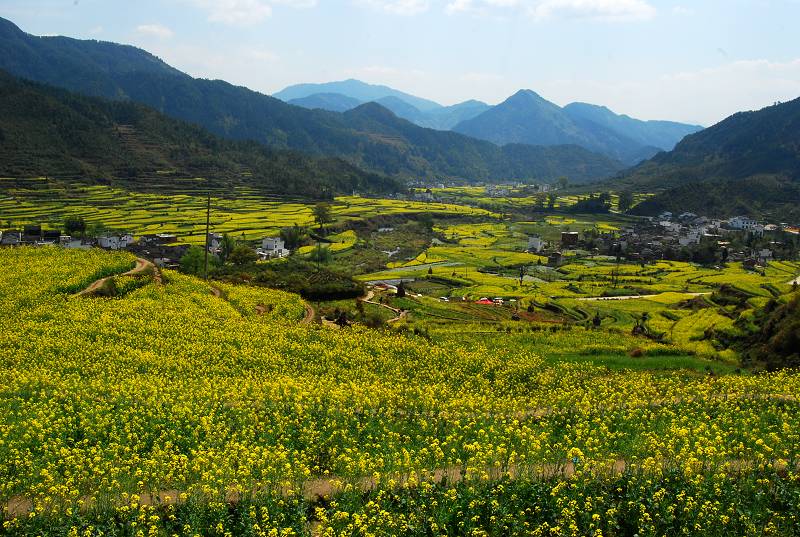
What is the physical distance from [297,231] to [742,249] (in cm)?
6938

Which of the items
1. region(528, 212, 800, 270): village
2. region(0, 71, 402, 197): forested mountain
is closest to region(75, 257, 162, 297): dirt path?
region(528, 212, 800, 270): village

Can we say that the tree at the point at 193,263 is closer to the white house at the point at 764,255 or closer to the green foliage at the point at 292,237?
the green foliage at the point at 292,237

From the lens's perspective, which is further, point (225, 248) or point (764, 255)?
point (764, 255)

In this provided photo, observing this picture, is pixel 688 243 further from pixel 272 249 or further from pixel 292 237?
pixel 272 249

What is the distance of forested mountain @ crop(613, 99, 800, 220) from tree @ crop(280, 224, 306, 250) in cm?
9438

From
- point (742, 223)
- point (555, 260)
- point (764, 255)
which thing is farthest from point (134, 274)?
point (742, 223)

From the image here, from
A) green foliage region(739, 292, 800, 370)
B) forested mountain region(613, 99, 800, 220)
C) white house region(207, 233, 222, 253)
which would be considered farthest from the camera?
forested mountain region(613, 99, 800, 220)

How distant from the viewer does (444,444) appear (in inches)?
543

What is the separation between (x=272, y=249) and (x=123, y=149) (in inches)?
2849

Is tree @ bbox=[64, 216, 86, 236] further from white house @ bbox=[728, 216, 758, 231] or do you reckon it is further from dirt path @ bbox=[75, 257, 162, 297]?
white house @ bbox=[728, 216, 758, 231]

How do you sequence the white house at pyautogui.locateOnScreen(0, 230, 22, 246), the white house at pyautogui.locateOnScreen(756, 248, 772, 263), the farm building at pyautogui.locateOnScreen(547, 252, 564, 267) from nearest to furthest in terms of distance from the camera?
the white house at pyautogui.locateOnScreen(0, 230, 22, 246)
the farm building at pyautogui.locateOnScreen(547, 252, 564, 267)
the white house at pyautogui.locateOnScreen(756, 248, 772, 263)

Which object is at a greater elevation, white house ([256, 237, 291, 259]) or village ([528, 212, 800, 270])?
village ([528, 212, 800, 270])

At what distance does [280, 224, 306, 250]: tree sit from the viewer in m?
82.4

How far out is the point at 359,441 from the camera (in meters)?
15.3
